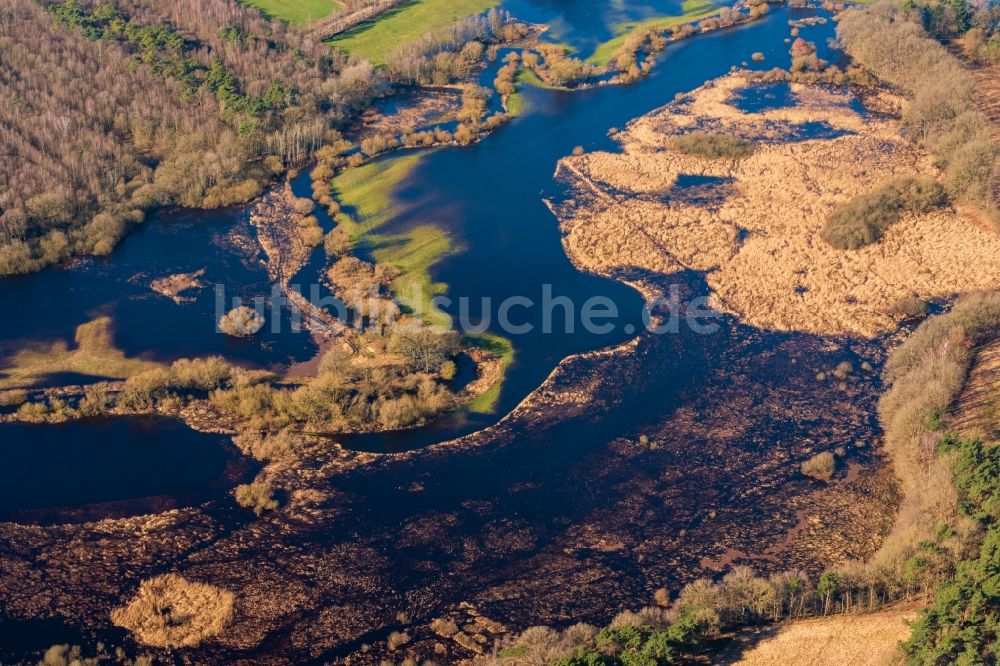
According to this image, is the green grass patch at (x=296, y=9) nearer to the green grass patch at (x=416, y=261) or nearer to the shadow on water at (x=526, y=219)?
the shadow on water at (x=526, y=219)

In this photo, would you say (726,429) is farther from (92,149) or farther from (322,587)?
(92,149)

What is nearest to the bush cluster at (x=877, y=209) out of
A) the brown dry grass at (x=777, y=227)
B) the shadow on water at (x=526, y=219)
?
the brown dry grass at (x=777, y=227)

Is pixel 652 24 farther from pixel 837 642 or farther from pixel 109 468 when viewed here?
pixel 837 642

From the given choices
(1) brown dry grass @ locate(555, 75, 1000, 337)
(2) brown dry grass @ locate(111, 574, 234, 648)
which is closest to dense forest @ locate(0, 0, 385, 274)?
(1) brown dry grass @ locate(555, 75, 1000, 337)

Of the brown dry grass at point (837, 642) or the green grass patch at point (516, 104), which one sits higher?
the green grass patch at point (516, 104)

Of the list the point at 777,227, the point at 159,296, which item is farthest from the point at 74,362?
the point at 777,227

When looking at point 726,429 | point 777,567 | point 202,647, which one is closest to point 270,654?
point 202,647
